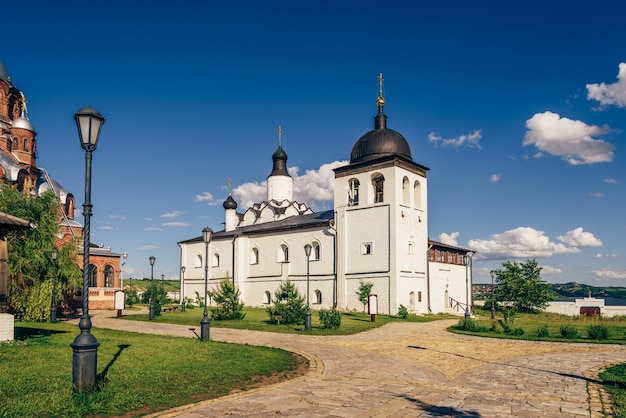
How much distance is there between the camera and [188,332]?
62.6 ft

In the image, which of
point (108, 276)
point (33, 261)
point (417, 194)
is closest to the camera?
point (33, 261)

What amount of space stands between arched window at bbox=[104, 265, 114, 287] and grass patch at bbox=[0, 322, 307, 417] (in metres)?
25.4

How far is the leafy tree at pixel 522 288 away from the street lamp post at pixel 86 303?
35654mm

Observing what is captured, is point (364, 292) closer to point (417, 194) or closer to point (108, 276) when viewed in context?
point (417, 194)

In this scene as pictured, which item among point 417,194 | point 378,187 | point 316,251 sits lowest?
point 316,251

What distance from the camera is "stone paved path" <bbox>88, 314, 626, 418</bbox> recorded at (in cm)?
739

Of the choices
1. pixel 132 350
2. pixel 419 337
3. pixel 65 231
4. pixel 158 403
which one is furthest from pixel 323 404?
pixel 65 231

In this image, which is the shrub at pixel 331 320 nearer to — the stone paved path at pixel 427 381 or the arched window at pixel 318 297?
the stone paved path at pixel 427 381

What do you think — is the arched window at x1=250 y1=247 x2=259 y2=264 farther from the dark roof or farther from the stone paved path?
the stone paved path

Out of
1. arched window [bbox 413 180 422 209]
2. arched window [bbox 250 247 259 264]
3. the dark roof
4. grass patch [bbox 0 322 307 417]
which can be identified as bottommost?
grass patch [bbox 0 322 307 417]

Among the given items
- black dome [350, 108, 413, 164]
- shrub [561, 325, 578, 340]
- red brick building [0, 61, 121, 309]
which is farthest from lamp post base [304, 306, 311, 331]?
red brick building [0, 61, 121, 309]

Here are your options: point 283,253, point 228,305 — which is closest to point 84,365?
point 228,305

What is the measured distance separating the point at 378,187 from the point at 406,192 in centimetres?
200

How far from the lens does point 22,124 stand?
39.5 m
